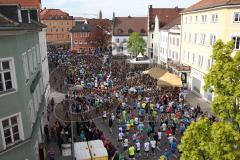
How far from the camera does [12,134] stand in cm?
1346

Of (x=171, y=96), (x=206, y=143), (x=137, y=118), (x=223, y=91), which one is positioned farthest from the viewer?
(x=171, y=96)

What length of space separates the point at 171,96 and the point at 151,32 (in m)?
38.1

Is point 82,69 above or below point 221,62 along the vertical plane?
below

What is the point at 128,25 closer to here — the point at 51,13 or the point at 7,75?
the point at 51,13

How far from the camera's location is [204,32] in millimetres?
32719

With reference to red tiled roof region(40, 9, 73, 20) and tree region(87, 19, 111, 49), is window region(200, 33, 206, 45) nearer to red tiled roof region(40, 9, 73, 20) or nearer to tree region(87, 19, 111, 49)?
tree region(87, 19, 111, 49)

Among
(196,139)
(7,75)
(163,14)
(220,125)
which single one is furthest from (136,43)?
(220,125)

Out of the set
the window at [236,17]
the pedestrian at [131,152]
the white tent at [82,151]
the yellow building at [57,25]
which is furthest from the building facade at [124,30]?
the white tent at [82,151]

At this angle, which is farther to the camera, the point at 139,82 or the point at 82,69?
the point at 82,69

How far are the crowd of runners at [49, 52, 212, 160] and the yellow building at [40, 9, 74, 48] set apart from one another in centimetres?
6582

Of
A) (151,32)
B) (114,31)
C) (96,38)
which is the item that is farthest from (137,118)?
(96,38)

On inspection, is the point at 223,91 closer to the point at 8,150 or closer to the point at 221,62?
the point at 221,62

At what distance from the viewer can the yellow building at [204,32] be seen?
87.7ft

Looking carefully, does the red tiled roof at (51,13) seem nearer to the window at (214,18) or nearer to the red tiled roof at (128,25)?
the red tiled roof at (128,25)
